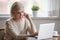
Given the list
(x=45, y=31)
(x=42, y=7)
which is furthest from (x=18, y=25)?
(x=42, y=7)

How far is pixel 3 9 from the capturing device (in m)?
3.04

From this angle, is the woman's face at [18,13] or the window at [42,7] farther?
the window at [42,7]

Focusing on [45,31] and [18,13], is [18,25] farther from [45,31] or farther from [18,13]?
[45,31]

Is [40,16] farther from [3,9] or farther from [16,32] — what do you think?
[16,32]

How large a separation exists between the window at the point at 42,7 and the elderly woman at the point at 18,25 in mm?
796

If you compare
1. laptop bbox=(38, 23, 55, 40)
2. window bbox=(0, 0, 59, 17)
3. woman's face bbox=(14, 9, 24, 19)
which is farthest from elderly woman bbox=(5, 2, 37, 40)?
window bbox=(0, 0, 59, 17)

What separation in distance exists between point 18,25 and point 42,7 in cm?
107

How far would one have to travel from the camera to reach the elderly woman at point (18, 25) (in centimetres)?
193

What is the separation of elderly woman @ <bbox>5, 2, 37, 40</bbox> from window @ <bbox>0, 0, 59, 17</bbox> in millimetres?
796

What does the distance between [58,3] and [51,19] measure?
0.33 meters

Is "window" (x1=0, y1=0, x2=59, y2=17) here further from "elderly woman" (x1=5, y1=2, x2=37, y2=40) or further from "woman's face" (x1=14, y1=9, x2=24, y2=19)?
"woman's face" (x1=14, y1=9, x2=24, y2=19)

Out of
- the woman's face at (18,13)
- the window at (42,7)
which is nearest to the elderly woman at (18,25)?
the woman's face at (18,13)

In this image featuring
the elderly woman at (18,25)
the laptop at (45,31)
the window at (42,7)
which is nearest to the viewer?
the laptop at (45,31)

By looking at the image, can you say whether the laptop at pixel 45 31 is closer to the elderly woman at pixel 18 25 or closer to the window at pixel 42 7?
the elderly woman at pixel 18 25
